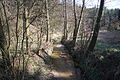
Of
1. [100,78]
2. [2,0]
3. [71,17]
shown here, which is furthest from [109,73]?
[71,17]

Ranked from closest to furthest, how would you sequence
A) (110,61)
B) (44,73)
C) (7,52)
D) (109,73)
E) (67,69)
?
(7,52), (109,73), (110,61), (44,73), (67,69)

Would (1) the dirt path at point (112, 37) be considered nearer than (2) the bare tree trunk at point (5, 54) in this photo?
No

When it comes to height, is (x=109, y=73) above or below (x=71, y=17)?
below

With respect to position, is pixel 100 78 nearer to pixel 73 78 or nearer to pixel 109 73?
pixel 109 73

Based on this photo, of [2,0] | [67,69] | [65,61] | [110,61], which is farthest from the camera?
[65,61]

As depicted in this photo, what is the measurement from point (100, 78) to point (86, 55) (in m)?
3.61

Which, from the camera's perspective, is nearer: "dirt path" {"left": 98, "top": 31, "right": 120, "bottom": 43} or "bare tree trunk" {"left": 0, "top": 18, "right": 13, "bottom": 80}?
"bare tree trunk" {"left": 0, "top": 18, "right": 13, "bottom": 80}

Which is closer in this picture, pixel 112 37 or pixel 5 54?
pixel 5 54

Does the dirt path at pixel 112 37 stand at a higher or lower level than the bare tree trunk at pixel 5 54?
lower

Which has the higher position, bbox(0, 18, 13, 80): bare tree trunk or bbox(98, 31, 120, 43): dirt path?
bbox(0, 18, 13, 80): bare tree trunk

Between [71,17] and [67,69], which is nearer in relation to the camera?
[67,69]

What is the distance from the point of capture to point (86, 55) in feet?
41.9

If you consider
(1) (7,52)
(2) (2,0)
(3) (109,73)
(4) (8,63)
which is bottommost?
(3) (109,73)

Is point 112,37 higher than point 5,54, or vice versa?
point 5,54
